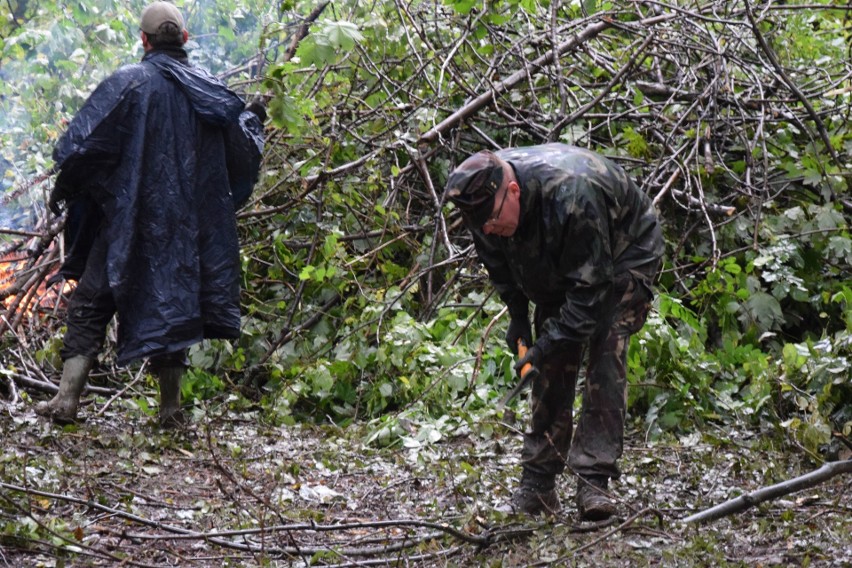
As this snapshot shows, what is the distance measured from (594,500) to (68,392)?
10.1 feet

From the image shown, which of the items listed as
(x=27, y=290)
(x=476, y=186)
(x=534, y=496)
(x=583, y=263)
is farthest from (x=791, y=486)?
(x=27, y=290)

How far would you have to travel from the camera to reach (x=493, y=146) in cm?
755

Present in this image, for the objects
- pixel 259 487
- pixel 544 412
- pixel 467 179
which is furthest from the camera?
pixel 259 487

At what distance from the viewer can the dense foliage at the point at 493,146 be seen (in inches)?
251

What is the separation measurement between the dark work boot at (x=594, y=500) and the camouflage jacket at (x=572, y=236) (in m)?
0.66

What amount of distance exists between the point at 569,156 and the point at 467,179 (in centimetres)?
48

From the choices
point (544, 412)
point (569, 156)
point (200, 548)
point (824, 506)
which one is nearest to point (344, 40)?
→ point (569, 156)

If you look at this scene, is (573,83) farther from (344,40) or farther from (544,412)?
(544,412)

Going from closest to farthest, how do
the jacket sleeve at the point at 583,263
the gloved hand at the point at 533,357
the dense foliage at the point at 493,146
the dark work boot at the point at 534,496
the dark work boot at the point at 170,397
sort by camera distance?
the jacket sleeve at the point at 583,263 < the gloved hand at the point at 533,357 < the dark work boot at the point at 534,496 < the dark work boot at the point at 170,397 < the dense foliage at the point at 493,146

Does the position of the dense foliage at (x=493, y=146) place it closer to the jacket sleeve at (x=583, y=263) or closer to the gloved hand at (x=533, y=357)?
the gloved hand at (x=533, y=357)

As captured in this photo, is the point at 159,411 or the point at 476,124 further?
the point at 476,124

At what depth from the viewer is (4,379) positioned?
21.8 ft

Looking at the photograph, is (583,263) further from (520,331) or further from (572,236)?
(520,331)

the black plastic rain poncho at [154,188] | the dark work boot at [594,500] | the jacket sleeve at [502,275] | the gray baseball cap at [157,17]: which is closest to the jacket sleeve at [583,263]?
the jacket sleeve at [502,275]
